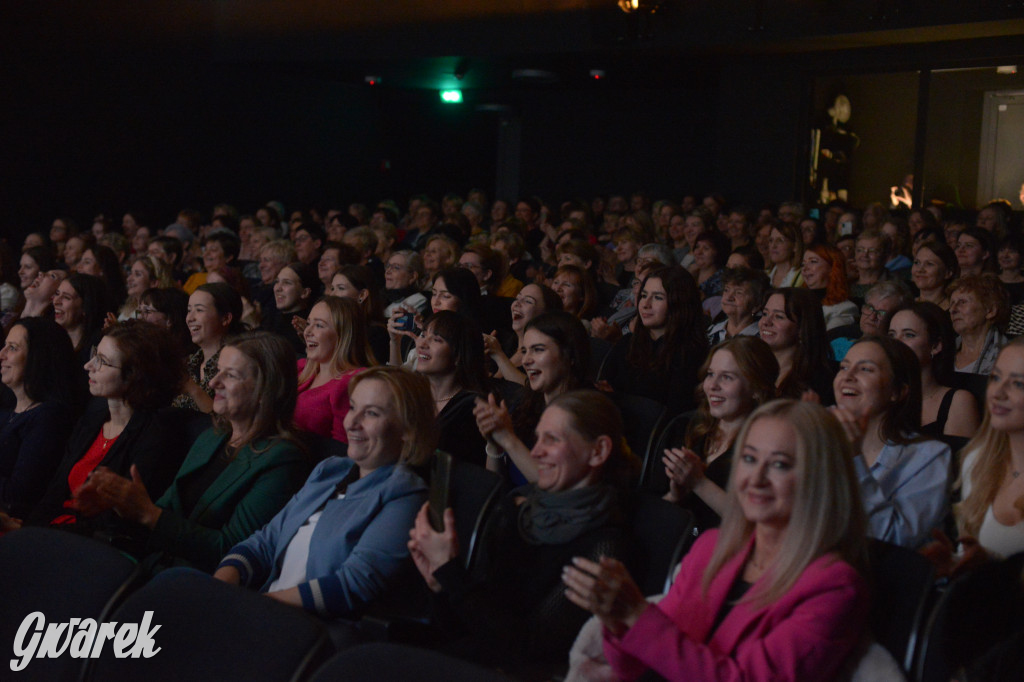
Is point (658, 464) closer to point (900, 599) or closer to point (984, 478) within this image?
point (984, 478)

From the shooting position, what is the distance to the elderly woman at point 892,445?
242 centimetres

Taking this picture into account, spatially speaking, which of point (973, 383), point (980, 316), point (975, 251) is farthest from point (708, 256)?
point (973, 383)

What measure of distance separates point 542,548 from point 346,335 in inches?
74.4

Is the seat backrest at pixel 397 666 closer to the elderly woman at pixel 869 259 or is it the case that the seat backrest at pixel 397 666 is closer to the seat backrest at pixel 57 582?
the seat backrest at pixel 57 582

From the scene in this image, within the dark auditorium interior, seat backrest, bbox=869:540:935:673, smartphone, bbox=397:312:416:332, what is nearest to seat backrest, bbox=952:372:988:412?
the dark auditorium interior

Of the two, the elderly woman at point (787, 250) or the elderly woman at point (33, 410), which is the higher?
the elderly woman at point (787, 250)

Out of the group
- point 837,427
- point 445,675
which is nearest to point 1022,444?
point 837,427

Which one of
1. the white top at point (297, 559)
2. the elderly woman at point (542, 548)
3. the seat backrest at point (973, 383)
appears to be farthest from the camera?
the seat backrest at point (973, 383)

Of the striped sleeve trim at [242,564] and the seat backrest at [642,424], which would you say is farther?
the seat backrest at [642,424]

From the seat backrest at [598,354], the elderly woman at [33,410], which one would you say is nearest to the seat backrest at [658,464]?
the seat backrest at [598,354]

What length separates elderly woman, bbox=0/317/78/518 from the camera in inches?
134

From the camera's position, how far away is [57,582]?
202cm

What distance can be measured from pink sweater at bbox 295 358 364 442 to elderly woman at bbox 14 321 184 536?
496 millimetres

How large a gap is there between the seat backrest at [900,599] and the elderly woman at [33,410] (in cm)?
285
